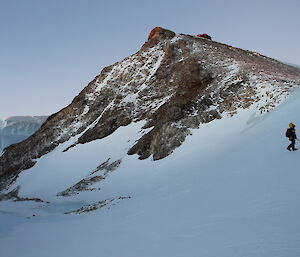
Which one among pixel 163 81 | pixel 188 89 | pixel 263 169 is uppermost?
pixel 163 81

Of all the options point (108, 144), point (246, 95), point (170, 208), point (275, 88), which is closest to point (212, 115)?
point (246, 95)

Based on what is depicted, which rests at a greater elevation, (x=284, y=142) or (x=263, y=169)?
(x=284, y=142)

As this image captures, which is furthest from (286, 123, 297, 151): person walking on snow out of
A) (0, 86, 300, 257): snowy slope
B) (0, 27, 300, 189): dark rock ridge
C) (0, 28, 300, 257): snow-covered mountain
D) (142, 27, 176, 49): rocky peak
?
(142, 27, 176, 49): rocky peak

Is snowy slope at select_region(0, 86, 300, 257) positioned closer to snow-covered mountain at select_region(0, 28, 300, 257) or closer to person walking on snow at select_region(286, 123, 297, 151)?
snow-covered mountain at select_region(0, 28, 300, 257)

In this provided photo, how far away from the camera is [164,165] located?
2647 cm

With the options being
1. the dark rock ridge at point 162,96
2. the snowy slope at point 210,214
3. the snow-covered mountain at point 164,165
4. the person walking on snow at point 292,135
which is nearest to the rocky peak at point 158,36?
the dark rock ridge at point 162,96

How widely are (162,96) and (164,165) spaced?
1862 cm

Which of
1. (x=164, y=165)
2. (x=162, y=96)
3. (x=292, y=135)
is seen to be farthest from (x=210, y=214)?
(x=162, y=96)

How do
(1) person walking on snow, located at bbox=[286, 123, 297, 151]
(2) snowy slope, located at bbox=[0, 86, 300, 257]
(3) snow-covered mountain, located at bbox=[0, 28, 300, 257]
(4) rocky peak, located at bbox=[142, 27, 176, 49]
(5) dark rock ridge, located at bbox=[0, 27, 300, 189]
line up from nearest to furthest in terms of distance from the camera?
1. (2) snowy slope, located at bbox=[0, 86, 300, 257]
2. (3) snow-covered mountain, located at bbox=[0, 28, 300, 257]
3. (1) person walking on snow, located at bbox=[286, 123, 297, 151]
4. (5) dark rock ridge, located at bbox=[0, 27, 300, 189]
5. (4) rocky peak, located at bbox=[142, 27, 176, 49]

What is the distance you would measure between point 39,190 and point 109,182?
14.4 m

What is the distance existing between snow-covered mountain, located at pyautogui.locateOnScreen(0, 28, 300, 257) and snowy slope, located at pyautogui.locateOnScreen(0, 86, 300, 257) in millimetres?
→ 68

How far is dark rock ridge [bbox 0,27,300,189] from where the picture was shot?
1214 inches

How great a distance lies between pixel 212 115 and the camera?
30.9 m

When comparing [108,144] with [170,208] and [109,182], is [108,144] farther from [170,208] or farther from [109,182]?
[170,208]
